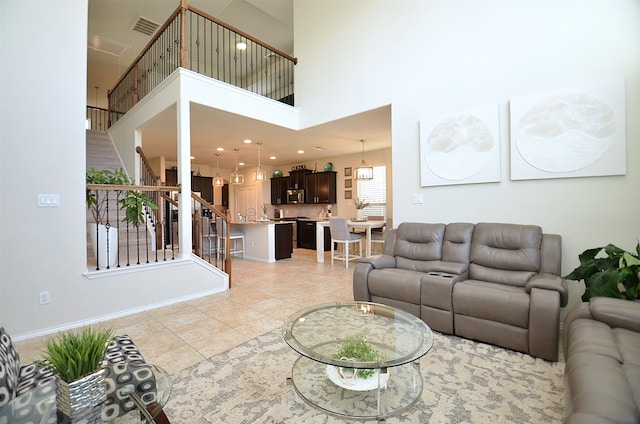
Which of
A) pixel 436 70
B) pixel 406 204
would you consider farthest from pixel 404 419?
pixel 436 70

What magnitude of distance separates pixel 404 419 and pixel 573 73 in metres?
3.49

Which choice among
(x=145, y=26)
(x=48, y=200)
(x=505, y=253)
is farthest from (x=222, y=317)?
(x=145, y=26)

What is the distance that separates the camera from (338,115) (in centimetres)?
482

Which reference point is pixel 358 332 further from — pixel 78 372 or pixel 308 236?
pixel 308 236

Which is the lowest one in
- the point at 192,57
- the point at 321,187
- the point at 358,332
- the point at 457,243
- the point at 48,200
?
the point at 358,332

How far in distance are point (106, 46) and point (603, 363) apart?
922cm

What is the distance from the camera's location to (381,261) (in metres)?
3.46

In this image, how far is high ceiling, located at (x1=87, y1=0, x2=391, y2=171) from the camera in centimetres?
511

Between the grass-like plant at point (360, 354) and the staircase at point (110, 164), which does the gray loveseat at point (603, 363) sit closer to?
the grass-like plant at point (360, 354)

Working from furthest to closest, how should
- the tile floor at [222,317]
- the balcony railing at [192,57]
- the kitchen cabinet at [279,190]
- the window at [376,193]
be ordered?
the kitchen cabinet at [279,190], the window at [376,193], the balcony railing at [192,57], the tile floor at [222,317]

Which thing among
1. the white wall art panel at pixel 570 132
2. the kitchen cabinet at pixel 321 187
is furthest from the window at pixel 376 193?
the white wall art panel at pixel 570 132

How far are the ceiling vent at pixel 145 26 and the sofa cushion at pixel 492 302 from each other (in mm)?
7187

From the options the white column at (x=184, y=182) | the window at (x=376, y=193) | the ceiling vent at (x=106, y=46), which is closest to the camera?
the white column at (x=184, y=182)

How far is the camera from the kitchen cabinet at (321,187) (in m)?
8.49
